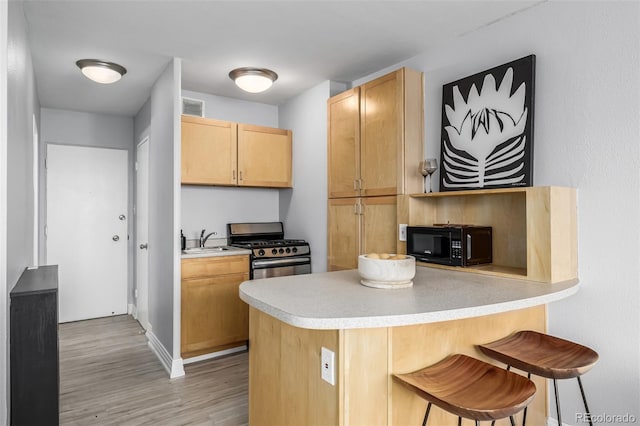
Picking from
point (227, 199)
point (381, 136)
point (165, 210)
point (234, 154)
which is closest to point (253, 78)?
point (234, 154)

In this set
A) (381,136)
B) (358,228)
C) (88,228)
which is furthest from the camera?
(88,228)

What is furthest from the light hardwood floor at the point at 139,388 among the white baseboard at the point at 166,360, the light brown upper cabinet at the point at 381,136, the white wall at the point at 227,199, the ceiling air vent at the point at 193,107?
the ceiling air vent at the point at 193,107

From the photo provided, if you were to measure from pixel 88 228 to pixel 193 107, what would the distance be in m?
2.07

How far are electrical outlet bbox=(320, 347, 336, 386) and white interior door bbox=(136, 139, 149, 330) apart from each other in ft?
10.4

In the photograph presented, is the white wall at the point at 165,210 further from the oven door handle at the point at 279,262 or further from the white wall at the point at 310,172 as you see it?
the white wall at the point at 310,172

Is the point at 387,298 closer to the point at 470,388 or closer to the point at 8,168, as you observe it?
the point at 470,388

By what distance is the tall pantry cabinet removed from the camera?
9.41ft

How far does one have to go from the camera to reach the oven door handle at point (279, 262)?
363 cm

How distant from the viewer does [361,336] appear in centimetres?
148

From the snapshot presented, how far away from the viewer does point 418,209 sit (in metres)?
2.80

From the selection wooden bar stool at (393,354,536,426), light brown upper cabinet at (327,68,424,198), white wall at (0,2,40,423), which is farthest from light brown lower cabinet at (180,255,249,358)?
wooden bar stool at (393,354,536,426)

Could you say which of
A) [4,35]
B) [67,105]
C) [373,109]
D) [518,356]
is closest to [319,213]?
[373,109]

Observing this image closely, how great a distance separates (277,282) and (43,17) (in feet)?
7.30

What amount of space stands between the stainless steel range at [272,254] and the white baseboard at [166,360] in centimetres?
94
